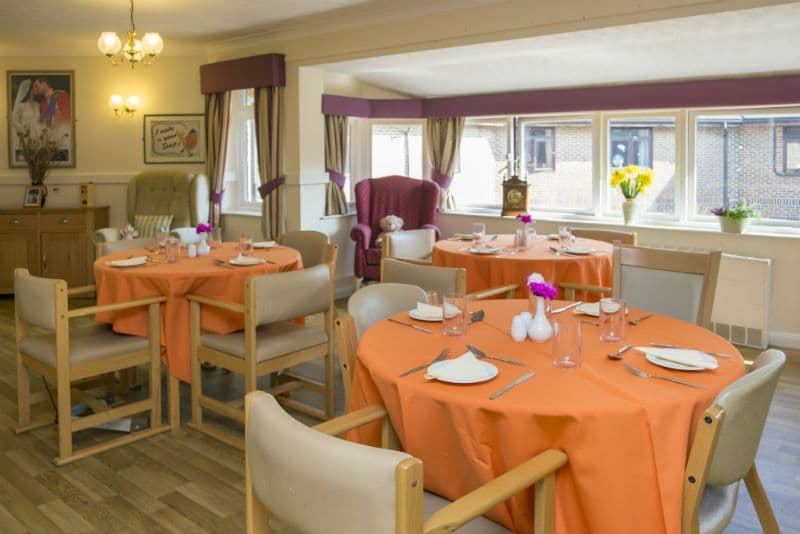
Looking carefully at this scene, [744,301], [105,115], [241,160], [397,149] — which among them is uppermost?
[105,115]

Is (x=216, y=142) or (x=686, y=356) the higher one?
(x=216, y=142)

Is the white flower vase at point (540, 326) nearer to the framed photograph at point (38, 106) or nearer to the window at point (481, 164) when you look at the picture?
the window at point (481, 164)

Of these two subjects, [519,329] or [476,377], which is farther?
[519,329]

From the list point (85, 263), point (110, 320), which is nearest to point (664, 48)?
point (110, 320)

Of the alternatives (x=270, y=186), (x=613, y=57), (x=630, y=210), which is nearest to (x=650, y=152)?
(x=630, y=210)

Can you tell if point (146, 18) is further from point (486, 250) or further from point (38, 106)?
point (486, 250)

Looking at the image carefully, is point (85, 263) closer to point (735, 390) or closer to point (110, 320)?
point (110, 320)

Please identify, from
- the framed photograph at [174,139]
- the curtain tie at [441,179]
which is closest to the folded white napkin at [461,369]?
the curtain tie at [441,179]

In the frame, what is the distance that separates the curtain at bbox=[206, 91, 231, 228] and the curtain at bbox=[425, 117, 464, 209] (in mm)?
2072

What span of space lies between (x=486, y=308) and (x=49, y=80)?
6635mm

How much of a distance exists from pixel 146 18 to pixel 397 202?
9.34ft

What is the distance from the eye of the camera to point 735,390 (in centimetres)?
175

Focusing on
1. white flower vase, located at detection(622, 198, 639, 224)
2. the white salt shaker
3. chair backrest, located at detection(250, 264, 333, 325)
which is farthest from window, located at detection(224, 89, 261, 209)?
the white salt shaker

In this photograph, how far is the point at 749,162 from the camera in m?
6.05
